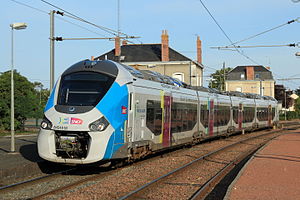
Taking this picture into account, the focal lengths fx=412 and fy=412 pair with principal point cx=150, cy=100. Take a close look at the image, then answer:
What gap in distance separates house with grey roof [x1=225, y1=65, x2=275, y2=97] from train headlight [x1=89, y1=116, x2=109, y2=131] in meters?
75.8

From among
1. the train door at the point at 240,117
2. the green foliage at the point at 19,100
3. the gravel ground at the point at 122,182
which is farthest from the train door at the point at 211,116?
the green foliage at the point at 19,100

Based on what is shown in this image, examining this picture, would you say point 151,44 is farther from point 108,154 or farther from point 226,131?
point 108,154

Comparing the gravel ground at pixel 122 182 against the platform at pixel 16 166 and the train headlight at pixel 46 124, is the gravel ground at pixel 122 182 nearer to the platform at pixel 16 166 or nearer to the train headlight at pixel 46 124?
the platform at pixel 16 166

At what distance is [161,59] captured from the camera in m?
55.2

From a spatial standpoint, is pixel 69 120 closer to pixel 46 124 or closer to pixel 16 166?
pixel 46 124

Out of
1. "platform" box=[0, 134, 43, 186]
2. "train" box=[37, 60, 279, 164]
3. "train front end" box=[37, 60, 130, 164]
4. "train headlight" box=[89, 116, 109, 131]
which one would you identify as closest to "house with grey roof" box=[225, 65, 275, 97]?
"train" box=[37, 60, 279, 164]

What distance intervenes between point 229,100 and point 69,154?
18.9 metres

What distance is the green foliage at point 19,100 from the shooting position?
1307 inches

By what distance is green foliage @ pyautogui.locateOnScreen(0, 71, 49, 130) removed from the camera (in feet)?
109

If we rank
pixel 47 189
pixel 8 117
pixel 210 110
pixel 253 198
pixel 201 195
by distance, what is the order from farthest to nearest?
pixel 8 117 < pixel 210 110 < pixel 47 189 < pixel 201 195 < pixel 253 198

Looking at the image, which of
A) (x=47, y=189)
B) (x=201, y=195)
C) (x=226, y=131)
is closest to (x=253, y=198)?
(x=201, y=195)

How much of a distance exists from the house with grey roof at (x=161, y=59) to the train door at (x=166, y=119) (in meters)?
35.6

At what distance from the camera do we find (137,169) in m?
12.9

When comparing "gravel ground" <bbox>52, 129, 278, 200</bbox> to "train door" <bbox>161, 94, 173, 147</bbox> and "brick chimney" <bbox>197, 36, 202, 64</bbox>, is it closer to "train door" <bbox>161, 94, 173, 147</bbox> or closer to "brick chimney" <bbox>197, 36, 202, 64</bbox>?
"train door" <bbox>161, 94, 173, 147</bbox>
